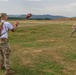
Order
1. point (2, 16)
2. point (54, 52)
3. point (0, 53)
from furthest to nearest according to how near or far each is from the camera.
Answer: point (54, 52) < point (0, 53) < point (2, 16)

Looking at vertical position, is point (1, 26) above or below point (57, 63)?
above

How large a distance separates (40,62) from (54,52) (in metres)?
2.36

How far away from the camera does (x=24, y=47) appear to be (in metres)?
16.1

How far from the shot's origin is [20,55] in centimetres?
1357

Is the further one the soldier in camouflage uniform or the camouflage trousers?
the camouflage trousers

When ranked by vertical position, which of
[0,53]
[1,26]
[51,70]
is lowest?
[51,70]

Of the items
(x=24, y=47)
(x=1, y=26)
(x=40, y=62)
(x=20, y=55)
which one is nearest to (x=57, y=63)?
(x=40, y=62)

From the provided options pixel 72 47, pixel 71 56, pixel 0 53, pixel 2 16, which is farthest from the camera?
pixel 72 47

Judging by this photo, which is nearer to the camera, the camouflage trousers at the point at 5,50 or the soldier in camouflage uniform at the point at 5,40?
the soldier in camouflage uniform at the point at 5,40

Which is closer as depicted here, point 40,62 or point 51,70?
point 51,70

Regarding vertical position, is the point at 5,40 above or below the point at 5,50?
above

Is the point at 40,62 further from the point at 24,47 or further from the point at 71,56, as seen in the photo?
the point at 24,47

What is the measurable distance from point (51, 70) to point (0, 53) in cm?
208

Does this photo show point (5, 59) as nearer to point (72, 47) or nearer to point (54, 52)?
point (54, 52)
